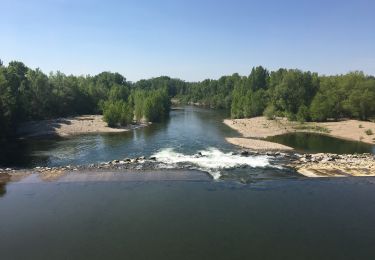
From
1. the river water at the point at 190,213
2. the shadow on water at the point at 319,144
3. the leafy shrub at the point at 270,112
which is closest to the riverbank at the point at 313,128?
the shadow on water at the point at 319,144

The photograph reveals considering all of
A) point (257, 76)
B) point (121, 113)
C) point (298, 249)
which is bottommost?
point (298, 249)

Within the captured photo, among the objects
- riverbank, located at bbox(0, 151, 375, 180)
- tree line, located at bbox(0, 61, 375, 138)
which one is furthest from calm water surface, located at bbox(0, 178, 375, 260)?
tree line, located at bbox(0, 61, 375, 138)

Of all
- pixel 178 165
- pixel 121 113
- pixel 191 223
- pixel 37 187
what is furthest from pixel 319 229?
pixel 121 113

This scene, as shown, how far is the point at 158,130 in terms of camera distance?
274ft

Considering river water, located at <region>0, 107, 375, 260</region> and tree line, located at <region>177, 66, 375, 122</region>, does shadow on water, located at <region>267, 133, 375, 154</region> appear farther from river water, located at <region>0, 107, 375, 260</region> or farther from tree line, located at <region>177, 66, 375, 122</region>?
tree line, located at <region>177, 66, 375, 122</region>

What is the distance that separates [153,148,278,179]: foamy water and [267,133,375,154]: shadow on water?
570 inches

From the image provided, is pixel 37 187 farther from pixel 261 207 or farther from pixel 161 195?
pixel 261 207

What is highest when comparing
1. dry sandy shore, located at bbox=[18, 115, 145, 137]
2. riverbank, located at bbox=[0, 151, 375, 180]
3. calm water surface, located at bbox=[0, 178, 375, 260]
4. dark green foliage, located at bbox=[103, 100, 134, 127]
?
dark green foliage, located at bbox=[103, 100, 134, 127]

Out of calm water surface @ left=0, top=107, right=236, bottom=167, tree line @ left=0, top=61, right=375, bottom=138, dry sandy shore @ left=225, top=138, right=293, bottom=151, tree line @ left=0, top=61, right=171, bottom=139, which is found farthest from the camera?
tree line @ left=0, top=61, right=375, bottom=138

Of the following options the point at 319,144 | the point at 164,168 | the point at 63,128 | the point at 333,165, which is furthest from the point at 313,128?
the point at 63,128

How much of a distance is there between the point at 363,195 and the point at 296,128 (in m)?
52.3

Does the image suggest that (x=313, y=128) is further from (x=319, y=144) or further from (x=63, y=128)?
(x=63, y=128)

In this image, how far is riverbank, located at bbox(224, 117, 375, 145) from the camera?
74.2 metres

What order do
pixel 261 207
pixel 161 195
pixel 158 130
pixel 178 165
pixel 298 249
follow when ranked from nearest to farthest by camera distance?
pixel 298 249, pixel 261 207, pixel 161 195, pixel 178 165, pixel 158 130
